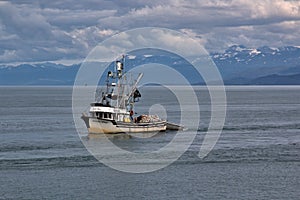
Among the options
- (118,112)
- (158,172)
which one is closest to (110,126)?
(118,112)

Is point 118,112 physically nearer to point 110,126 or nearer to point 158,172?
point 110,126

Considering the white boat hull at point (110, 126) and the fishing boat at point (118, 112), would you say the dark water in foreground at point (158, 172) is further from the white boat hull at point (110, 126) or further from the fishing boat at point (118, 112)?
the fishing boat at point (118, 112)

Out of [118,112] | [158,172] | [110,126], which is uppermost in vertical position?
[118,112]

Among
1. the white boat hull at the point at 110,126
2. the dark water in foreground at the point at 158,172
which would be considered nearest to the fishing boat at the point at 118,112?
the white boat hull at the point at 110,126

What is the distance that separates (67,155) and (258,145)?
2131 centimetres

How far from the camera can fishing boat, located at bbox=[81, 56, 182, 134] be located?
8025cm

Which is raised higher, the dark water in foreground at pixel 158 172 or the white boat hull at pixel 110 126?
the white boat hull at pixel 110 126

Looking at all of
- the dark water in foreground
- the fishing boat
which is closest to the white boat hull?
the fishing boat

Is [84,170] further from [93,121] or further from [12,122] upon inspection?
[12,122]

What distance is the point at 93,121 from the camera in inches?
3159

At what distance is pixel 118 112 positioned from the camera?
267 feet

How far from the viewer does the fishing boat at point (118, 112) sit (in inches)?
3159

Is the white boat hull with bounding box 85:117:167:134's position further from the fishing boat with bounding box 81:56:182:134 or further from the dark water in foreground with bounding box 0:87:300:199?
the dark water in foreground with bounding box 0:87:300:199

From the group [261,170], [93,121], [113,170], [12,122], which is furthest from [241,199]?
[12,122]
